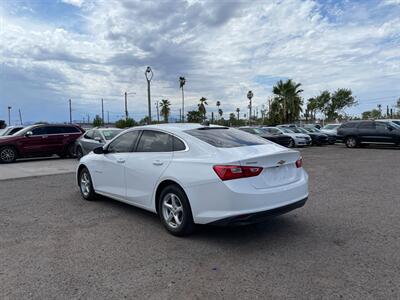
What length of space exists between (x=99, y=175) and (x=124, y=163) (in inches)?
40.4

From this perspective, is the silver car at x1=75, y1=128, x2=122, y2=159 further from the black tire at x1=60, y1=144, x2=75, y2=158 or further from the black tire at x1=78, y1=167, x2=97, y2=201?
the black tire at x1=78, y1=167, x2=97, y2=201

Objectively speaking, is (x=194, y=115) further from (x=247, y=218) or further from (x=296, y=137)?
(x=247, y=218)

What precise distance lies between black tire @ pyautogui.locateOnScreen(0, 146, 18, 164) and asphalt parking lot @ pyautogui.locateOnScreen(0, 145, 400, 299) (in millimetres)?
9670

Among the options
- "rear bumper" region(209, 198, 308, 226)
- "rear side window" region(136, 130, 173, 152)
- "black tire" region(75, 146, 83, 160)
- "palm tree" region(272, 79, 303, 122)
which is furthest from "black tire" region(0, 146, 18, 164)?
"palm tree" region(272, 79, 303, 122)

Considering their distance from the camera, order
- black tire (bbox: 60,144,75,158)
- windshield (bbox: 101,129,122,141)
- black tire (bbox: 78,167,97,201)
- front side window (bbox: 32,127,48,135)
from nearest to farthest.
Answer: black tire (bbox: 78,167,97,201) < windshield (bbox: 101,129,122,141) < front side window (bbox: 32,127,48,135) < black tire (bbox: 60,144,75,158)

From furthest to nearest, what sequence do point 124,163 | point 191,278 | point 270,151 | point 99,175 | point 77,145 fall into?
point 77,145
point 99,175
point 124,163
point 270,151
point 191,278

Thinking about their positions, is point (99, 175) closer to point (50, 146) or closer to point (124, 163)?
point (124, 163)

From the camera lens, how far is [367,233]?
4594mm

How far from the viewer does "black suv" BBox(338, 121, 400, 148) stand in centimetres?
1948

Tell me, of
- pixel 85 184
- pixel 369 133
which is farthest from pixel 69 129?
pixel 369 133

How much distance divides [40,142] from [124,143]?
11364 millimetres

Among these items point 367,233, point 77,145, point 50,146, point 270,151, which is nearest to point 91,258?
point 270,151

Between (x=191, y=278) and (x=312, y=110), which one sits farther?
(x=312, y=110)

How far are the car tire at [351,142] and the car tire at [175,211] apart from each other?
1928 cm
